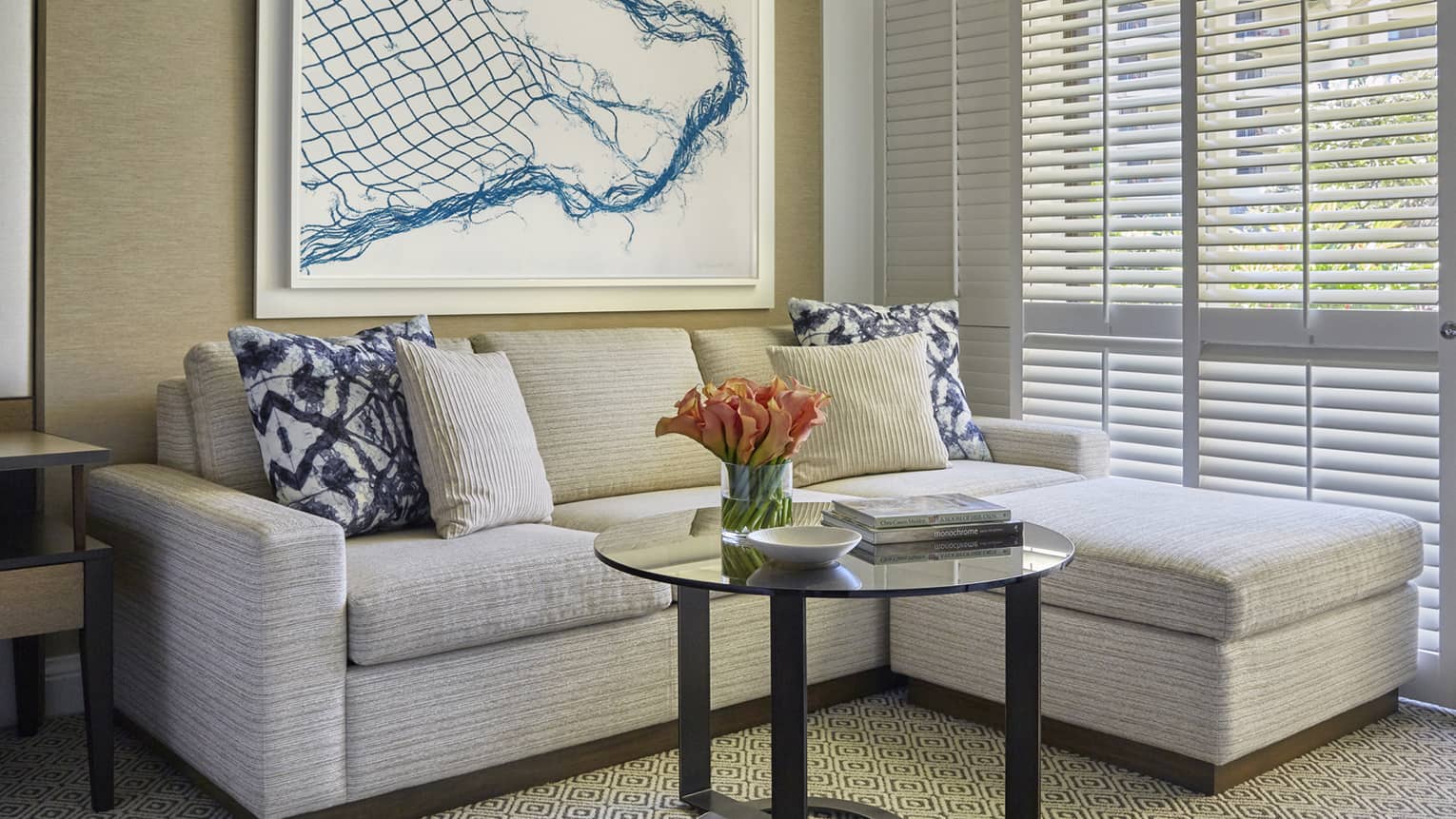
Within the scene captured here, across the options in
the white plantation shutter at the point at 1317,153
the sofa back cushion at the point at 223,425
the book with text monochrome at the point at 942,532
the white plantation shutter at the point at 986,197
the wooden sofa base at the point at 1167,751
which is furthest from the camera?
the white plantation shutter at the point at 986,197

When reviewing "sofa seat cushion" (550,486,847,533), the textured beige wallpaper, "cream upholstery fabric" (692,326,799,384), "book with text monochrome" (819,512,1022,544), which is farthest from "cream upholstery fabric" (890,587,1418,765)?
the textured beige wallpaper

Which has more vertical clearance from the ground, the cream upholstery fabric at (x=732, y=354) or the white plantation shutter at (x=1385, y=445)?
the cream upholstery fabric at (x=732, y=354)

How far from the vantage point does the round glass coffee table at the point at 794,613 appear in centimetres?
191

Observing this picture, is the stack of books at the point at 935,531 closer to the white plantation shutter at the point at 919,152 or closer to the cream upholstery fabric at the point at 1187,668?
the cream upholstery fabric at the point at 1187,668

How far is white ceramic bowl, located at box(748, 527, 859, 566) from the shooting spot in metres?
1.96

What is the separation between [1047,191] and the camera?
3.94m

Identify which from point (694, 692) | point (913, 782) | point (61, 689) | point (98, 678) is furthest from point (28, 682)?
point (913, 782)

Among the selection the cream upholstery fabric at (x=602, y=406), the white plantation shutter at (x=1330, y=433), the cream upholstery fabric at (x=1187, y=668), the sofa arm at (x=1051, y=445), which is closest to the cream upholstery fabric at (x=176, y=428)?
the cream upholstery fabric at (x=602, y=406)

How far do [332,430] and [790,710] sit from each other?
4.15 ft

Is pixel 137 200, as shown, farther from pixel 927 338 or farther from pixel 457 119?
pixel 927 338

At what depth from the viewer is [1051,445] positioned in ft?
12.1

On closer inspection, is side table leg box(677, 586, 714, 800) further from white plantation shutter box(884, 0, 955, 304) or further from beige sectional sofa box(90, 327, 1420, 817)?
white plantation shutter box(884, 0, 955, 304)

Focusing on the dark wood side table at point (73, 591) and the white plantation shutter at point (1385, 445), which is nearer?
the dark wood side table at point (73, 591)

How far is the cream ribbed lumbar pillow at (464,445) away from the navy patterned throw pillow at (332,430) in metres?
0.06
